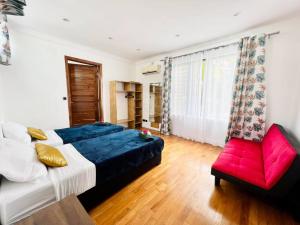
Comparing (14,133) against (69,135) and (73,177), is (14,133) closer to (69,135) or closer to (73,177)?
(69,135)

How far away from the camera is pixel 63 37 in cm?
305

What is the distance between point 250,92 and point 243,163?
1.52m

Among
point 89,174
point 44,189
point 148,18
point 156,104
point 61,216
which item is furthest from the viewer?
point 156,104

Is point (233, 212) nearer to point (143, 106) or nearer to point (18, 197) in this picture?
point (18, 197)

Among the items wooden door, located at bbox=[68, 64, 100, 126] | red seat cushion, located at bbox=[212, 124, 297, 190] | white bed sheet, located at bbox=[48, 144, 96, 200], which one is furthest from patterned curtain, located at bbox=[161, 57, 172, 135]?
white bed sheet, located at bbox=[48, 144, 96, 200]

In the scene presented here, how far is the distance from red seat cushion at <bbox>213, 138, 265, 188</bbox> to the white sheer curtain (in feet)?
3.09

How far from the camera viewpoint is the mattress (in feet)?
2.99

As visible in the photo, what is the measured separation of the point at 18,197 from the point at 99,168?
2.10ft

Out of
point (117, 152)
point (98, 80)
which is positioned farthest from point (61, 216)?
point (98, 80)

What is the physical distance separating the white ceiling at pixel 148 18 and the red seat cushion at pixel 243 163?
217 cm

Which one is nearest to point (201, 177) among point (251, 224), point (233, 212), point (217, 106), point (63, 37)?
point (233, 212)

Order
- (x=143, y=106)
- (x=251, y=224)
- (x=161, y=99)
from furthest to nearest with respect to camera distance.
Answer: (x=143, y=106) < (x=161, y=99) < (x=251, y=224)

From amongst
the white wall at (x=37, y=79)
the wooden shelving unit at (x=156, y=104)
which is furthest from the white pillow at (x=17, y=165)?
the wooden shelving unit at (x=156, y=104)

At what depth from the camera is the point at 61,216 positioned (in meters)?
0.76
